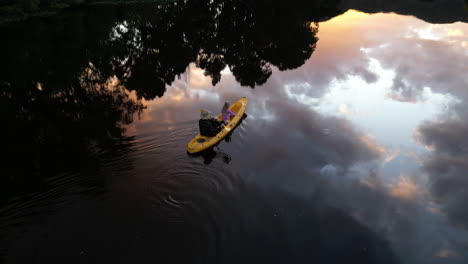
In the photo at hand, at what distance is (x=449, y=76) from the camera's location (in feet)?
80.8

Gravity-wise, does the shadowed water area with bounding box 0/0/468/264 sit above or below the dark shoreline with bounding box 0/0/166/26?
below

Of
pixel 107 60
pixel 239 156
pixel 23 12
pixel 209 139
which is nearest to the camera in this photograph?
pixel 239 156

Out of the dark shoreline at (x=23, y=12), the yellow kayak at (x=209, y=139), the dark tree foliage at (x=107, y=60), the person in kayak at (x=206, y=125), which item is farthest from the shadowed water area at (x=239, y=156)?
the dark shoreline at (x=23, y=12)

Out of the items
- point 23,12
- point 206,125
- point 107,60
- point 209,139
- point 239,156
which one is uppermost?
point 23,12

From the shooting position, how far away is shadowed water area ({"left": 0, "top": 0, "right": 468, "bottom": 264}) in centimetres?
988

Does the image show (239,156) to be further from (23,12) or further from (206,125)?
(23,12)

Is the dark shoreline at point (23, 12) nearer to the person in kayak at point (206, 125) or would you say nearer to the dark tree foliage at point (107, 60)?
the dark tree foliage at point (107, 60)

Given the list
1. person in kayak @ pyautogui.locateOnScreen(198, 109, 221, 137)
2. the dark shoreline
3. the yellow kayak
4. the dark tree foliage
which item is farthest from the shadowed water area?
the dark shoreline

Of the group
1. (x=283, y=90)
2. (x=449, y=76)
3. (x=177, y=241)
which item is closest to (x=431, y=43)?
(x=449, y=76)

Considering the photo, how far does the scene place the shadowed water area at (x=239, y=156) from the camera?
9875mm

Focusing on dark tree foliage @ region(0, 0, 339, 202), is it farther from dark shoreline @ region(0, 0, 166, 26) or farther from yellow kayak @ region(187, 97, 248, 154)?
yellow kayak @ region(187, 97, 248, 154)

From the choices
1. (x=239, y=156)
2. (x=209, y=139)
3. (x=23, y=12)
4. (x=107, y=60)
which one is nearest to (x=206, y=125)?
(x=209, y=139)

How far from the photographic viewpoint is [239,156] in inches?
589

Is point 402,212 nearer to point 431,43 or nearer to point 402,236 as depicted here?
point 402,236
